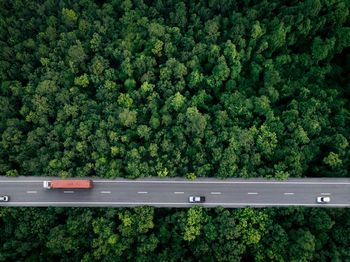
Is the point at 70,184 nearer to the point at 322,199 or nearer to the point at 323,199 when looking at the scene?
the point at 322,199

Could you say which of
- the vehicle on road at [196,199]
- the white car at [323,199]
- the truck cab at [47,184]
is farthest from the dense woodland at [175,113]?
the truck cab at [47,184]

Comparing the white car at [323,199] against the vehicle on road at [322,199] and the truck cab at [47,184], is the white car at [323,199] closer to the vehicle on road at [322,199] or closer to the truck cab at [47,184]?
the vehicle on road at [322,199]

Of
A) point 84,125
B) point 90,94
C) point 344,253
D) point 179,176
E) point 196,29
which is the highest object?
point 196,29

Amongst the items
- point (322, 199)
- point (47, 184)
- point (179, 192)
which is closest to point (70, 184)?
point (47, 184)

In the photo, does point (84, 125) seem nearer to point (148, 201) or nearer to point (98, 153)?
point (98, 153)

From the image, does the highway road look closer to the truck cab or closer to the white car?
the white car

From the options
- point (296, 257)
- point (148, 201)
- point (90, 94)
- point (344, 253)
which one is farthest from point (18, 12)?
point (344, 253)

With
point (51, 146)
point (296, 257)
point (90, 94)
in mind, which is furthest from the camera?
point (90, 94)
